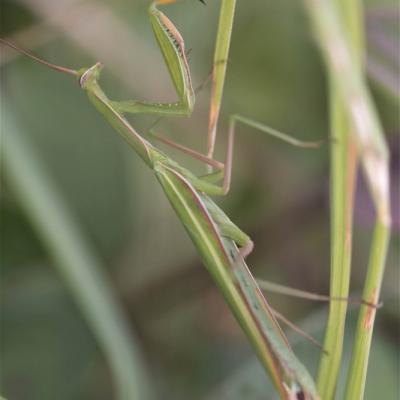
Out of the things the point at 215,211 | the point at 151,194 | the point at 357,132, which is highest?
the point at 357,132

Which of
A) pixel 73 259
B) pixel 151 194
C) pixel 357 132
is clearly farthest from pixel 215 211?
pixel 151 194

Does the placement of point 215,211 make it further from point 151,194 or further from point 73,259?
point 151,194

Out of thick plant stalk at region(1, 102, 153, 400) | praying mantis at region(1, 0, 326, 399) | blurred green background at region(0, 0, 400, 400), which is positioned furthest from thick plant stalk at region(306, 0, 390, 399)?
blurred green background at region(0, 0, 400, 400)

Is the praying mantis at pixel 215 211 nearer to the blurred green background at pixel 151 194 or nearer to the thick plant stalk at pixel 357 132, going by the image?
the thick plant stalk at pixel 357 132

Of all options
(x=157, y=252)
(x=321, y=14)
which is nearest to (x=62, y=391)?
(x=157, y=252)

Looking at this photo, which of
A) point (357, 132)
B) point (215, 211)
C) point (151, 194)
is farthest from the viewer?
point (151, 194)
